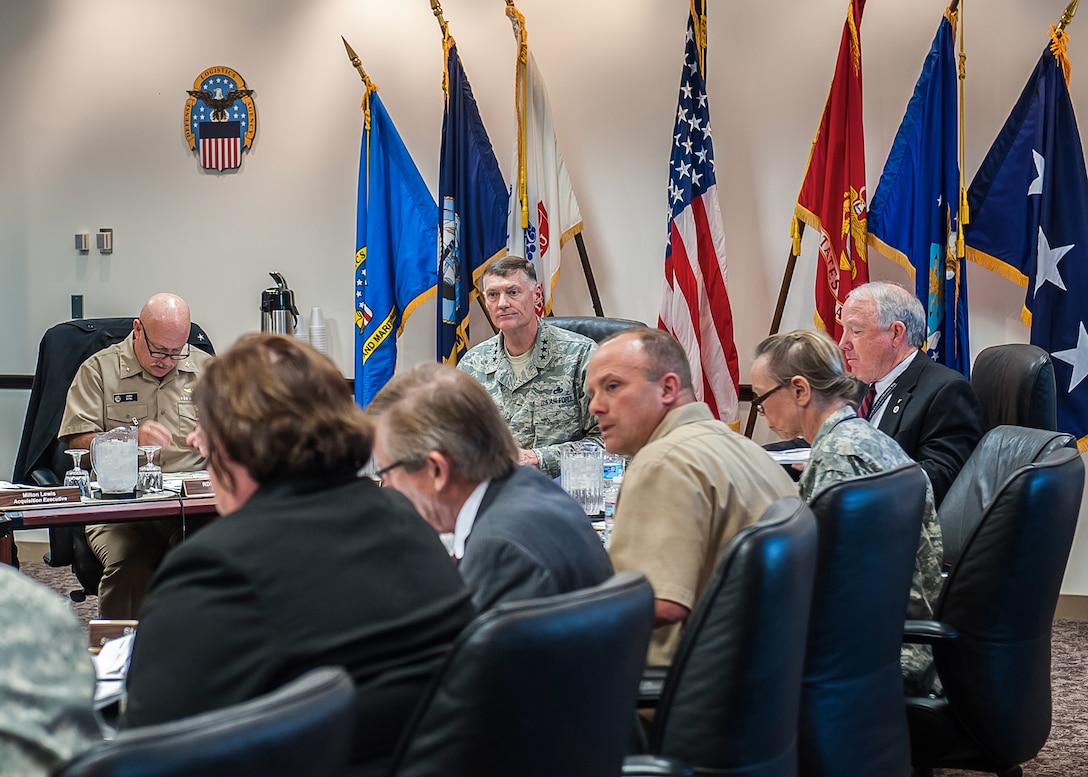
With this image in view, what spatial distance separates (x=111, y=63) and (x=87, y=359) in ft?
7.15

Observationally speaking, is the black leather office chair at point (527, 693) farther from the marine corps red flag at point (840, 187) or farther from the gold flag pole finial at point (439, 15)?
the gold flag pole finial at point (439, 15)

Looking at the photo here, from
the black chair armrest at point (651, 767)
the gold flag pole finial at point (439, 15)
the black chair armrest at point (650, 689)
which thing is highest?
the gold flag pole finial at point (439, 15)

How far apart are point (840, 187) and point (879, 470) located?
2.43 meters

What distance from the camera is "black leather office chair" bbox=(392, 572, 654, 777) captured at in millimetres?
1133

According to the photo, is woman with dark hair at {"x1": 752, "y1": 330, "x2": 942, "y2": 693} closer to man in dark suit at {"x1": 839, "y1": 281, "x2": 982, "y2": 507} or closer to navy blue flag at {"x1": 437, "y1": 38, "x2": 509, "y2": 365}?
man in dark suit at {"x1": 839, "y1": 281, "x2": 982, "y2": 507}

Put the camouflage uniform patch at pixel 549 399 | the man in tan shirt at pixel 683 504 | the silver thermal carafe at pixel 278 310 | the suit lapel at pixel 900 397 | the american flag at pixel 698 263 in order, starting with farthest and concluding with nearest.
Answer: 1. the silver thermal carafe at pixel 278 310
2. the american flag at pixel 698 263
3. the camouflage uniform patch at pixel 549 399
4. the suit lapel at pixel 900 397
5. the man in tan shirt at pixel 683 504

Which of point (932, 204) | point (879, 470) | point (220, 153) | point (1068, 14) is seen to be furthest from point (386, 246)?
point (879, 470)

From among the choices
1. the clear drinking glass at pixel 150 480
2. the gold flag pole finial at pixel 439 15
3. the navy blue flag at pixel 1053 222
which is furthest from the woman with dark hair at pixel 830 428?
the gold flag pole finial at pixel 439 15

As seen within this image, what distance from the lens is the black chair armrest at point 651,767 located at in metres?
1.48

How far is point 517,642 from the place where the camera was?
113 centimetres

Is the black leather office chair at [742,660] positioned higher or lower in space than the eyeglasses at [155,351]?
lower

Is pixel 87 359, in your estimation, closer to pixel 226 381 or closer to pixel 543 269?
pixel 543 269

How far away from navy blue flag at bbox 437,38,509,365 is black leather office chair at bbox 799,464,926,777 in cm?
300

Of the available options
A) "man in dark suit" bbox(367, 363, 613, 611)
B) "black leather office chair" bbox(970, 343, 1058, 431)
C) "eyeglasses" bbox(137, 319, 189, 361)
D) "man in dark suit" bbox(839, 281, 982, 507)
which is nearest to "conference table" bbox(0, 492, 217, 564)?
"eyeglasses" bbox(137, 319, 189, 361)
